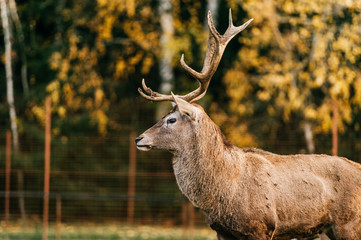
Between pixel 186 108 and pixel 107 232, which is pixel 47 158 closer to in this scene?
pixel 107 232

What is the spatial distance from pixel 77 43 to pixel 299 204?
39.2 feet

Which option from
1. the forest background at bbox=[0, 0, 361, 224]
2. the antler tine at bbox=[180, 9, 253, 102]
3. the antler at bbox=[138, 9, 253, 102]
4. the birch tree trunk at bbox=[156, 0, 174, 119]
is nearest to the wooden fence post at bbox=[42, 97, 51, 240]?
the forest background at bbox=[0, 0, 361, 224]

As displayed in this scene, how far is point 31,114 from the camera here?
44.7 feet

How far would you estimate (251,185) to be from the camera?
6539 millimetres

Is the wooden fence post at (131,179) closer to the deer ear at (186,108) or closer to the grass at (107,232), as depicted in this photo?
the grass at (107,232)

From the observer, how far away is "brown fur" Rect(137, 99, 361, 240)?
645 cm

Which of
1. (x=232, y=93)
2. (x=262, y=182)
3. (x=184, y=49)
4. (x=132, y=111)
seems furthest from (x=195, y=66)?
(x=262, y=182)

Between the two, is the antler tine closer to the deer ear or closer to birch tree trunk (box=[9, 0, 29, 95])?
the deer ear

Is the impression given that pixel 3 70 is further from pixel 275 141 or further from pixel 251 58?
pixel 275 141

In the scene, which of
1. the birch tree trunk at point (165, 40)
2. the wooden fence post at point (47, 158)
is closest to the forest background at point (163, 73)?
the birch tree trunk at point (165, 40)

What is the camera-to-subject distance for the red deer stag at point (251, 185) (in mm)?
6427

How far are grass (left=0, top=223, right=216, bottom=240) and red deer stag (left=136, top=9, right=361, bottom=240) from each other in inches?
214

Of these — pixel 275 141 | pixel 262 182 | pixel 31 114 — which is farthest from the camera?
pixel 31 114

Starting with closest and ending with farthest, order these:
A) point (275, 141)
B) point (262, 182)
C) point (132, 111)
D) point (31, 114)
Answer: point (262, 182)
point (275, 141)
point (132, 111)
point (31, 114)
